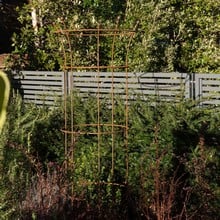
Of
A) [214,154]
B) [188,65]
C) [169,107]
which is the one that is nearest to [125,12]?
[188,65]

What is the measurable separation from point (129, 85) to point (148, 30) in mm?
2444

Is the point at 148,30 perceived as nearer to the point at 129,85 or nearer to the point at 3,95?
the point at 129,85

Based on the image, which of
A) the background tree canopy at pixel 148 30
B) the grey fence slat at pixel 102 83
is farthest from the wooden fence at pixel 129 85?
the background tree canopy at pixel 148 30

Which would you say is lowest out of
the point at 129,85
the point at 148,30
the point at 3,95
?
the point at 3,95

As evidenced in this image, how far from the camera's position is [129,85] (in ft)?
28.8

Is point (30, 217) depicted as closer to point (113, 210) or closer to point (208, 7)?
point (113, 210)

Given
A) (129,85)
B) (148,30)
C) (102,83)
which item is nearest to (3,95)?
(129,85)

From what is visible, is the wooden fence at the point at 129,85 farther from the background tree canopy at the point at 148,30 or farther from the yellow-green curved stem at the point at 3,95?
the yellow-green curved stem at the point at 3,95

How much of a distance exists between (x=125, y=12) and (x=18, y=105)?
540 cm

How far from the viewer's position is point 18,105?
659cm

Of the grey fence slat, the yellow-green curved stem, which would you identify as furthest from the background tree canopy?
the yellow-green curved stem

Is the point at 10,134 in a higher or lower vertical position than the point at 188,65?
lower

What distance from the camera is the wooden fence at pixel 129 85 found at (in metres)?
7.95

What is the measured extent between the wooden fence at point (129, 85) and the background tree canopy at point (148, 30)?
1200 mm
